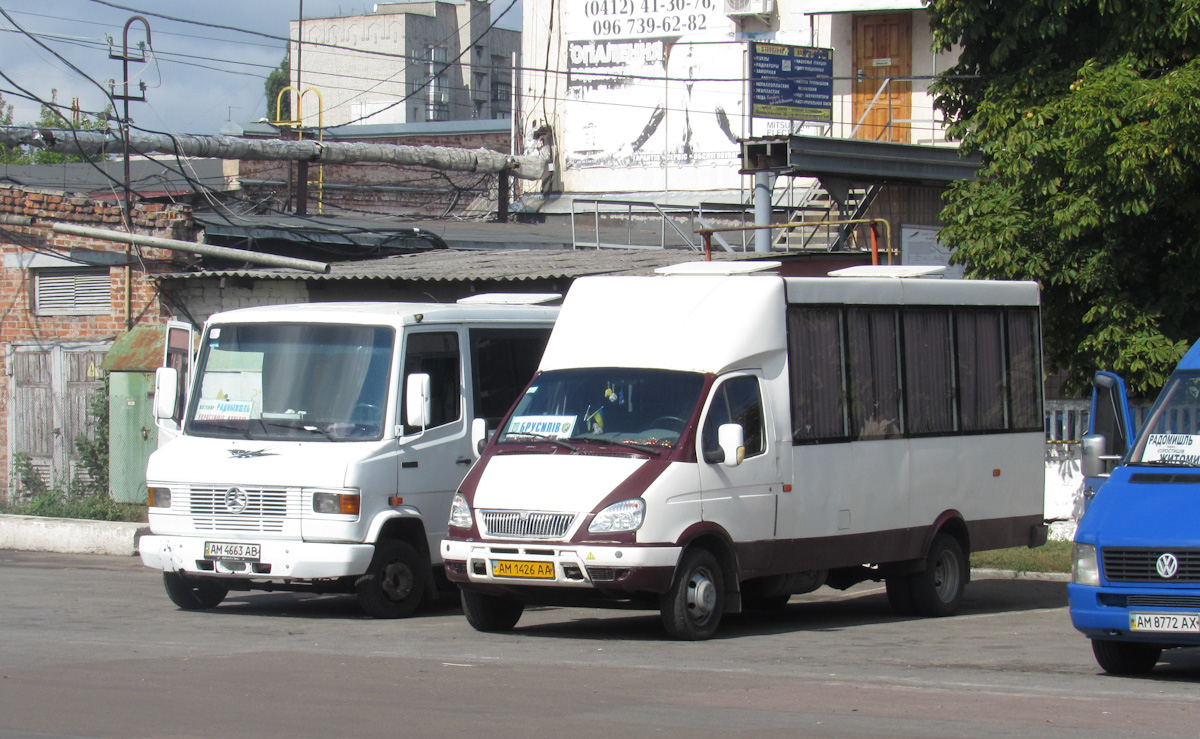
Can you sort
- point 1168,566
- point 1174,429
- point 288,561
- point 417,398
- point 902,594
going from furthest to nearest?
point 902,594 → point 417,398 → point 288,561 → point 1174,429 → point 1168,566

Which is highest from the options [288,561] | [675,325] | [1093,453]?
[675,325]

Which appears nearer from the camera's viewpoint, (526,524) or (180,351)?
(526,524)

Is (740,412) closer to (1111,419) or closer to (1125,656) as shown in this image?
(1125,656)

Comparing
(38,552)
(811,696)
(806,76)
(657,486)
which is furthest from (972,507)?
(806,76)

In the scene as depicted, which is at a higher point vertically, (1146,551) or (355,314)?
(355,314)

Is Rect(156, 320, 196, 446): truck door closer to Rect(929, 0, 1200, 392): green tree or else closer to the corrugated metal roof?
the corrugated metal roof

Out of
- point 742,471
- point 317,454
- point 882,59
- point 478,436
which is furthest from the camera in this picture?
point 882,59

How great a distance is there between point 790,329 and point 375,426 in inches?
133

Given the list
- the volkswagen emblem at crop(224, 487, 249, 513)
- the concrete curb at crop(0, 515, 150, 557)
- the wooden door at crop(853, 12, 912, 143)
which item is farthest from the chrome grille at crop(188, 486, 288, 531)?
the wooden door at crop(853, 12, 912, 143)

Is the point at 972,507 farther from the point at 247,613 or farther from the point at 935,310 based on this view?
the point at 247,613

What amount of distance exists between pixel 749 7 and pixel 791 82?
7.32 meters

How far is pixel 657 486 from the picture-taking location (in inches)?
401

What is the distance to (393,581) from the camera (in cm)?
1188

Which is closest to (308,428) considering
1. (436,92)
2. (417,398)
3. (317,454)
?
(317,454)
